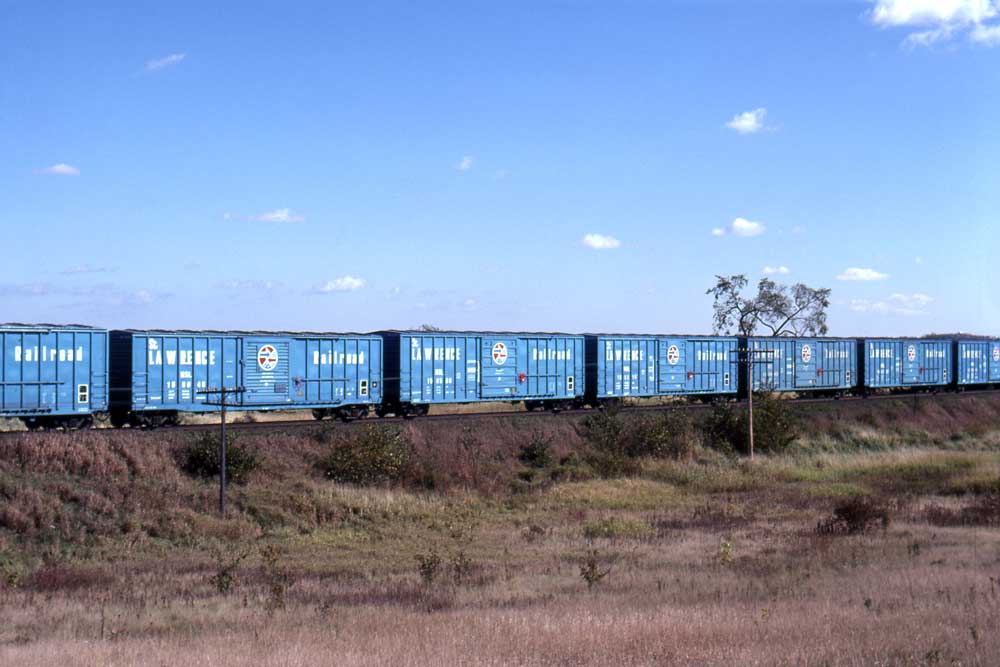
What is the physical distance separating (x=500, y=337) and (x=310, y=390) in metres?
9.30

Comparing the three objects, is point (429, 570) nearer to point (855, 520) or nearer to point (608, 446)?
point (855, 520)

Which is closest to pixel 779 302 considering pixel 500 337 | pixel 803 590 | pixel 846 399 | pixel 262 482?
pixel 846 399

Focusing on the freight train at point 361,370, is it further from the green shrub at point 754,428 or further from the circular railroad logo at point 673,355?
the green shrub at point 754,428

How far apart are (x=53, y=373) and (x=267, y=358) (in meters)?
7.41

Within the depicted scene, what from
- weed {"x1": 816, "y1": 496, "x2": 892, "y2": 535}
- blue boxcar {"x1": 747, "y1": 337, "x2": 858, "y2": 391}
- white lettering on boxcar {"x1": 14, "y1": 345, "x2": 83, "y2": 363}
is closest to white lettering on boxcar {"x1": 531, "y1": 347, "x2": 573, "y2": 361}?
blue boxcar {"x1": 747, "y1": 337, "x2": 858, "y2": 391}

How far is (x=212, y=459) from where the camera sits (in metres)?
29.6

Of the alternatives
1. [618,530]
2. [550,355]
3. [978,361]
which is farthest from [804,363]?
[618,530]

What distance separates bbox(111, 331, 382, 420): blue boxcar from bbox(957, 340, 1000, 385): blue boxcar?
4898 cm

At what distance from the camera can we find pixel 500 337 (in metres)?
42.4

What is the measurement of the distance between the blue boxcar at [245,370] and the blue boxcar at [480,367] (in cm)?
101

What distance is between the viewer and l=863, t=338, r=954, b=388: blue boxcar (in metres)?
62.3

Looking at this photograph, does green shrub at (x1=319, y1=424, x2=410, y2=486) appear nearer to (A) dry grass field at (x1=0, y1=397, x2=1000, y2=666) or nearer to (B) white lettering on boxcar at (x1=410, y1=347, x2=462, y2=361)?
(A) dry grass field at (x1=0, y1=397, x2=1000, y2=666)

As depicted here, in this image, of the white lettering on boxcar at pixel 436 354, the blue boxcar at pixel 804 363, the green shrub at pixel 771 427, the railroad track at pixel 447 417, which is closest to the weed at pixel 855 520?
the railroad track at pixel 447 417

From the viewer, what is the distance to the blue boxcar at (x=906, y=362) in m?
62.3
